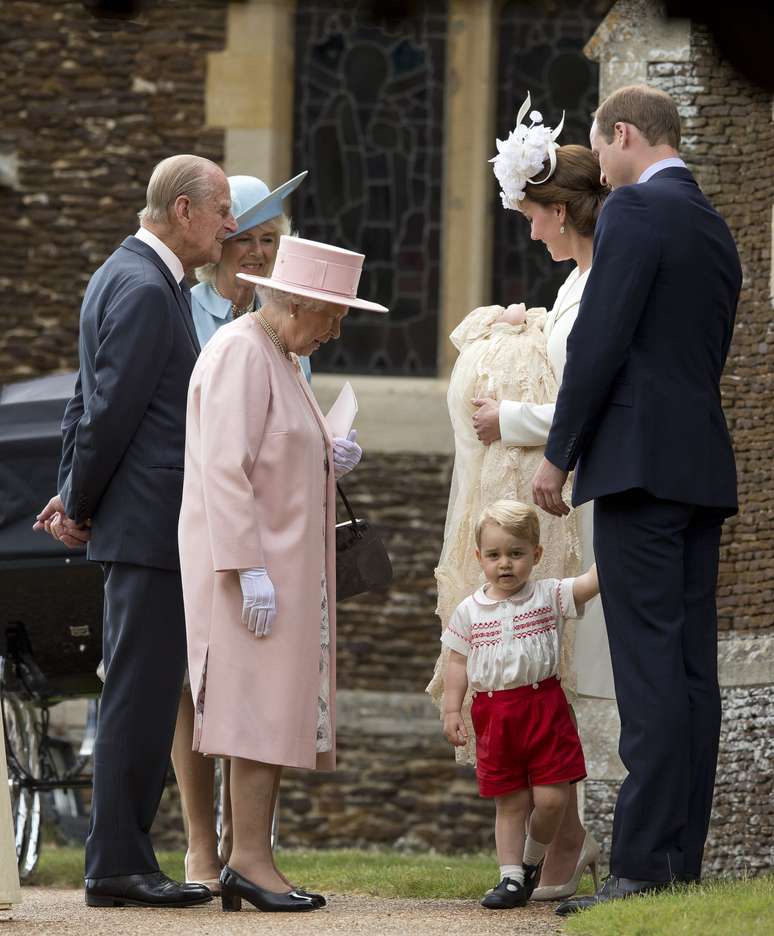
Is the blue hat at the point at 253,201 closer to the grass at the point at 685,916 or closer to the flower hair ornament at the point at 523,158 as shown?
the flower hair ornament at the point at 523,158

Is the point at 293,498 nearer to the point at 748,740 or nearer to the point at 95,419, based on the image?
the point at 95,419

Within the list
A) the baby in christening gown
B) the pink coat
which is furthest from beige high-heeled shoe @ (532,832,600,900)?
the pink coat

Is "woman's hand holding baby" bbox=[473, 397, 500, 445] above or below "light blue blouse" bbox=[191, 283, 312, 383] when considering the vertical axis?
below

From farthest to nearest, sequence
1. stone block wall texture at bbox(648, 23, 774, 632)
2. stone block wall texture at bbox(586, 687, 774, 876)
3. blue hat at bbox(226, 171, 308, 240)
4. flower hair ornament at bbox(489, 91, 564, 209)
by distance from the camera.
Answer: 1. stone block wall texture at bbox(648, 23, 774, 632)
2. stone block wall texture at bbox(586, 687, 774, 876)
3. blue hat at bbox(226, 171, 308, 240)
4. flower hair ornament at bbox(489, 91, 564, 209)

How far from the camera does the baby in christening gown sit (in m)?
4.82

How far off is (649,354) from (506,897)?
1478mm

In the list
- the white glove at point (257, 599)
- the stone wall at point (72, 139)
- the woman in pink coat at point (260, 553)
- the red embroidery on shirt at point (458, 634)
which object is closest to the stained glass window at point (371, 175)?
the stone wall at point (72, 139)

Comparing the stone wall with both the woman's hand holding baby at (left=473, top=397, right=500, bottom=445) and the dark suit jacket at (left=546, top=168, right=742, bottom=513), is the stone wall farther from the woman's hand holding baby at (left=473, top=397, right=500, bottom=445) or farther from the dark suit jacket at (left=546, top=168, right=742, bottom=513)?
the dark suit jacket at (left=546, top=168, right=742, bottom=513)

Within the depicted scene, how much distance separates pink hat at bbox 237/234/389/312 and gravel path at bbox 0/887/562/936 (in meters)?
1.48

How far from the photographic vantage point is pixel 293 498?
13.8 ft

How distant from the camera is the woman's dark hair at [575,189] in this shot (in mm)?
4762

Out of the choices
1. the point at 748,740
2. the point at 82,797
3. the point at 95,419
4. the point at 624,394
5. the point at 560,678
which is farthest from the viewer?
the point at 82,797

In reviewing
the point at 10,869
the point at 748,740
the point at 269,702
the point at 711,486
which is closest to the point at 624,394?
the point at 711,486

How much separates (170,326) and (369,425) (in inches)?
231
